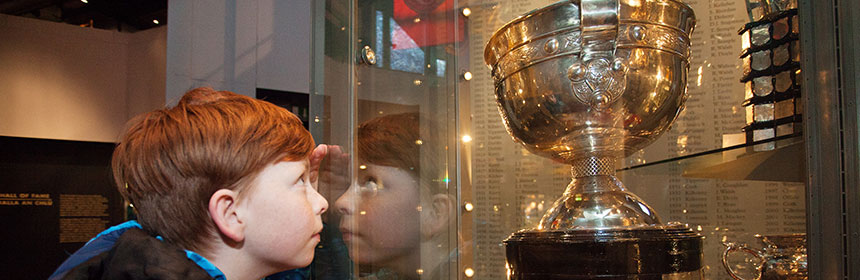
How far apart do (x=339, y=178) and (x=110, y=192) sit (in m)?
3.54

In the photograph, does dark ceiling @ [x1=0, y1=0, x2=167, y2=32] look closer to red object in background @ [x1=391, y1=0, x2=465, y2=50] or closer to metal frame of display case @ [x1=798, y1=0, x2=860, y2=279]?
red object in background @ [x1=391, y1=0, x2=465, y2=50]

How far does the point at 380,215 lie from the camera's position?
1.33 metres

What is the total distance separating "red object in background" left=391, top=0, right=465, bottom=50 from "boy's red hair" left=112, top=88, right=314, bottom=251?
51 cm

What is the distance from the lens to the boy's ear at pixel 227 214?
932 millimetres

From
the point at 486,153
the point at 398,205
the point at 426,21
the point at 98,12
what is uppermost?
the point at 98,12

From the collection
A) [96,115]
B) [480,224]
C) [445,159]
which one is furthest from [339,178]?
[96,115]

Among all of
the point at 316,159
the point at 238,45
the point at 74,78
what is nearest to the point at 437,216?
the point at 316,159

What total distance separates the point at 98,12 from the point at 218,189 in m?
3.73

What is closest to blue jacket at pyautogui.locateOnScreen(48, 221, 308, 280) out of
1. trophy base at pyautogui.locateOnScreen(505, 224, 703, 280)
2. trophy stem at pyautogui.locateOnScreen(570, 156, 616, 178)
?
trophy base at pyautogui.locateOnScreen(505, 224, 703, 280)

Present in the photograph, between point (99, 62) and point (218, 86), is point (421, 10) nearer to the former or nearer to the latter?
point (218, 86)

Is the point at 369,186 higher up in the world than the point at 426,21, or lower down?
lower down

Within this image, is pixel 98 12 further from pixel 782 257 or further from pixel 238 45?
pixel 782 257

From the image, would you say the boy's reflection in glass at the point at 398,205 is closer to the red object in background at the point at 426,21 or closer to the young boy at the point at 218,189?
the red object in background at the point at 426,21

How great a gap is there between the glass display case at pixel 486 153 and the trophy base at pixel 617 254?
14cm
